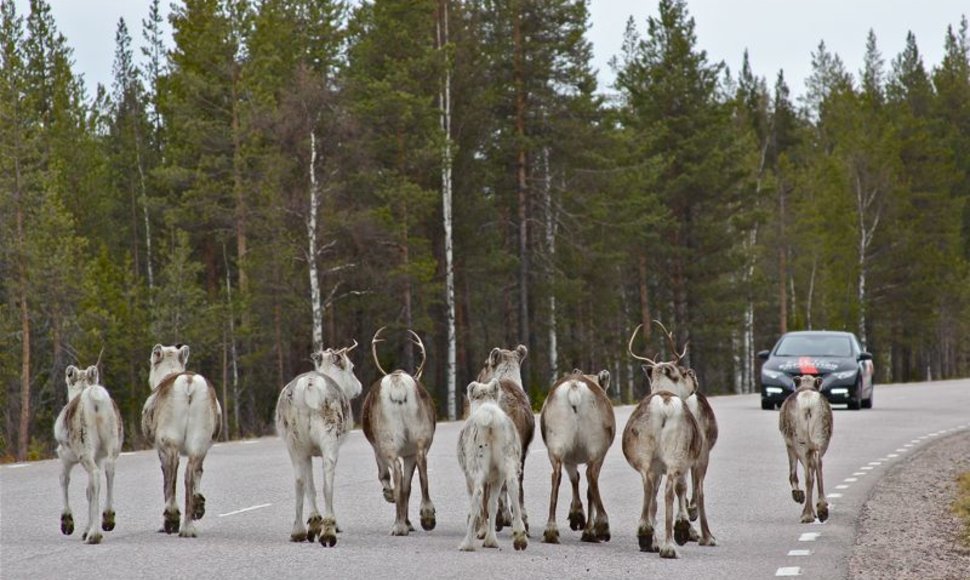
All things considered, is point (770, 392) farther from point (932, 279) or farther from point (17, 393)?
point (932, 279)

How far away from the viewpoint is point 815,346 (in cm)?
3444

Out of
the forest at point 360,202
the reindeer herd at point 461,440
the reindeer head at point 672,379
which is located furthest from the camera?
the forest at point 360,202

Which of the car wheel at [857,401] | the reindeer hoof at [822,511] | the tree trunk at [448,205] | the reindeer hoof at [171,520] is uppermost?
the tree trunk at [448,205]

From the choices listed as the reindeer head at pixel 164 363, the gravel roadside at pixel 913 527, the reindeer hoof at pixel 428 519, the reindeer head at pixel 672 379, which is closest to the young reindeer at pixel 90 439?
the reindeer head at pixel 164 363

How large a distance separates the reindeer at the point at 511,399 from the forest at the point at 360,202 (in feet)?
69.7

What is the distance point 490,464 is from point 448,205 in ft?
125

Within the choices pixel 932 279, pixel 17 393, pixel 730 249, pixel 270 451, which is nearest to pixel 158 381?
pixel 270 451

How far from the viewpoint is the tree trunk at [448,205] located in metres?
47.4

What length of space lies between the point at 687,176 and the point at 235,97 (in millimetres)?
21809

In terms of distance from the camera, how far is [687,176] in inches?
2505

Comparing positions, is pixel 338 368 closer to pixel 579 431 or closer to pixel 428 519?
pixel 428 519

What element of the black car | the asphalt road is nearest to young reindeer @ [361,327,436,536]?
the asphalt road

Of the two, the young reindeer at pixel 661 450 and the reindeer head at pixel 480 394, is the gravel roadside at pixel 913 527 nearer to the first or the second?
the young reindeer at pixel 661 450

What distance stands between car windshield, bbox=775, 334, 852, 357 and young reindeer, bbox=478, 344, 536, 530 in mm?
21278
